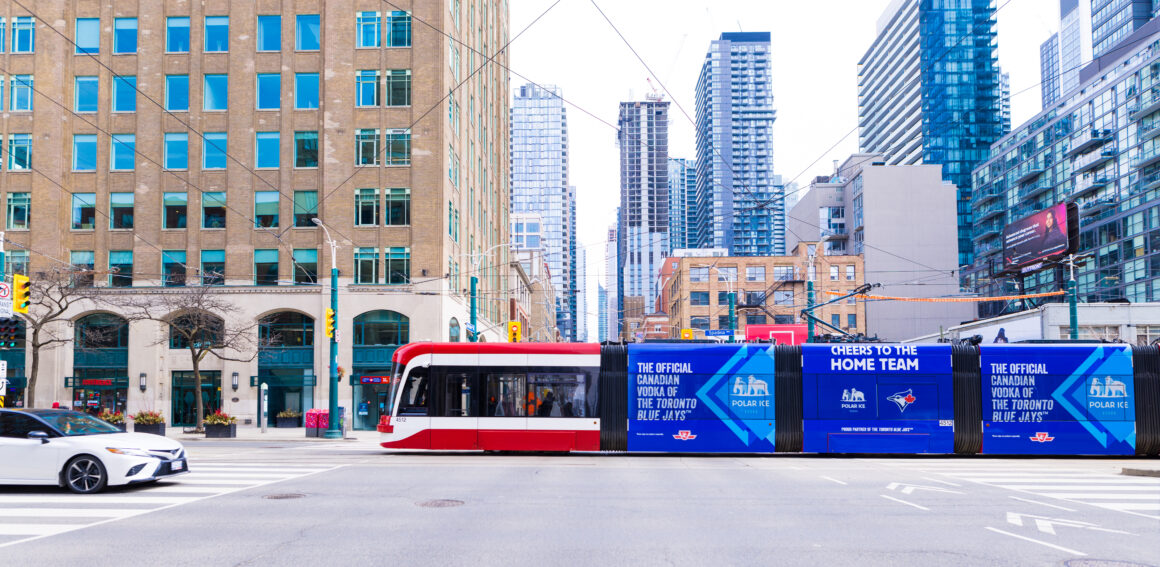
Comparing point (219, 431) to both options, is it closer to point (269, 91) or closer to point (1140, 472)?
point (269, 91)

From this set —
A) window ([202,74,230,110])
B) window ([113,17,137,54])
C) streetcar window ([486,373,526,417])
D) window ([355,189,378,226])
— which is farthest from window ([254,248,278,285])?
streetcar window ([486,373,526,417])

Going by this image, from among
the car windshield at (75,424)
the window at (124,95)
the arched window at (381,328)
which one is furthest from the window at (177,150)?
the car windshield at (75,424)

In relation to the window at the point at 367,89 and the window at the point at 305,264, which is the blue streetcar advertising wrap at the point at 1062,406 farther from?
the window at the point at 367,89

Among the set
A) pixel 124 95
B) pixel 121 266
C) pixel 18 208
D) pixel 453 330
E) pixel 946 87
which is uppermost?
pixel 946 87

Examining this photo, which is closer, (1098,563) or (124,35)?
(1098,563)

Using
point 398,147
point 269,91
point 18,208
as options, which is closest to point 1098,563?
point 398,147

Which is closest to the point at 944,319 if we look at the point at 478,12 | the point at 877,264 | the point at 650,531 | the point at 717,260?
the point at 877,264

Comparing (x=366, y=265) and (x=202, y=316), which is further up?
(x=366, y=265)

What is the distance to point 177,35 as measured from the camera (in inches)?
1793

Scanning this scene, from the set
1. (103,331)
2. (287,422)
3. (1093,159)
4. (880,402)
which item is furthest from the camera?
(1093,159)

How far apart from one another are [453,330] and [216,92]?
55.9ft

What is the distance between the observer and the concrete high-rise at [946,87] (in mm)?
164000

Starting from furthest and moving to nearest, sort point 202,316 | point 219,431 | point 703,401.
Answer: point 202,316, point 219,431, point 703,401

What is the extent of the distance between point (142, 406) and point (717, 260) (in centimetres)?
6898
